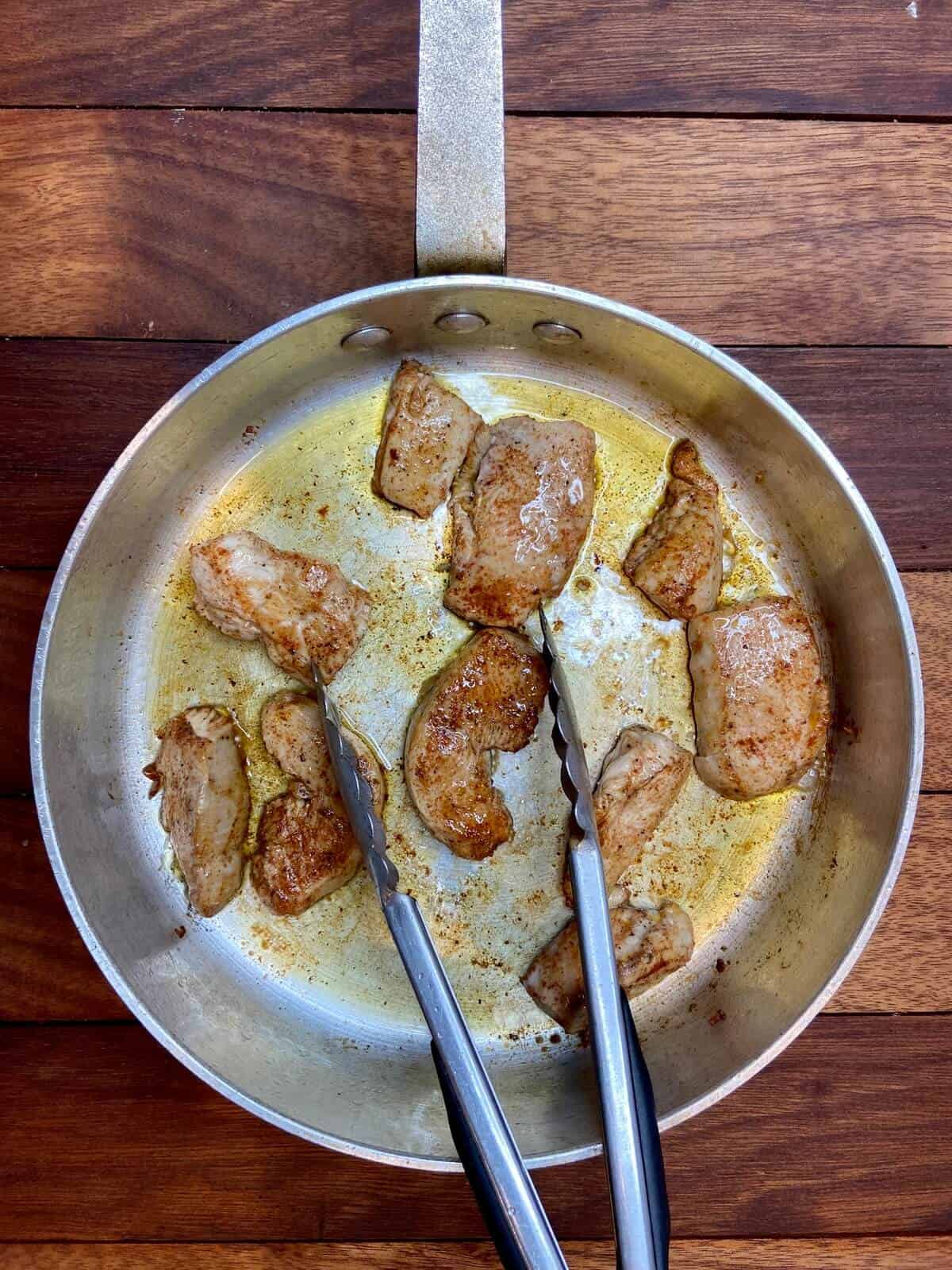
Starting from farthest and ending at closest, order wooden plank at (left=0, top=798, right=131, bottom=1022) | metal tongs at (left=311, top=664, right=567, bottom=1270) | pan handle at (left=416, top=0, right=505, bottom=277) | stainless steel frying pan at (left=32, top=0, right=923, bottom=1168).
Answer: wooden plank at (left=0, top=798, right=131, bottom=1022) → stainless steel frying pan at (left=32, top=0, right=923, bottom=1168) → pan handle at (left=416, top=0, right=505, bottom=277) → metal tongs at (left=311, top=664, right=567, bottom=1270)

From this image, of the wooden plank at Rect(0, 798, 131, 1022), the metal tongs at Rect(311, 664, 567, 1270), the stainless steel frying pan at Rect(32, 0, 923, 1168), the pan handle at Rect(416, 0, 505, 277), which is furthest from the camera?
the wooden plank at Rect(0, 798, 131, 1022)

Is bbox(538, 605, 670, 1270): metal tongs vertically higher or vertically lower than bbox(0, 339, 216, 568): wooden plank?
lower

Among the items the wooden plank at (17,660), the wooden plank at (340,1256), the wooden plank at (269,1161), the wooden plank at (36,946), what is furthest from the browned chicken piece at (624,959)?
the wooden plank at (17,660)

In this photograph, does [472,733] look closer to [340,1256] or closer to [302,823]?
[302,823]

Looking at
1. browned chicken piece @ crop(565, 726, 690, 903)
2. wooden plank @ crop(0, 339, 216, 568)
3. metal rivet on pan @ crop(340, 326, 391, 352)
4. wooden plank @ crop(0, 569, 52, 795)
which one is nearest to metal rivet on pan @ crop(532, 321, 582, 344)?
metal rivet on pan @ crop(340, 326, 391, 352)

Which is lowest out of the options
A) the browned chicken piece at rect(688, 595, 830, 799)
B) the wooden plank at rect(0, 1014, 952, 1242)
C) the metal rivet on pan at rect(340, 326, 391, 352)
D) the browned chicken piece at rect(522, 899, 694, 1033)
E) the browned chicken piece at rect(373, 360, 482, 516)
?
the wooden plank at rect(0, 1014, 952, 1242)

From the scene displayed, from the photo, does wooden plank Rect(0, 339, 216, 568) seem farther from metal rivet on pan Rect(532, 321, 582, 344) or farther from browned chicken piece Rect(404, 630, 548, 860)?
browned chicken piece Rect(404, 630, 548, 860)

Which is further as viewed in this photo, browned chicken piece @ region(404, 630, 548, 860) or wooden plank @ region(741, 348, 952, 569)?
wooden plank @ region(741, 348, 952, 569)

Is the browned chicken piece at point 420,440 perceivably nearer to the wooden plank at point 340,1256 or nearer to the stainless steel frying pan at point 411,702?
the stainless steel frying pan at point 411,702
